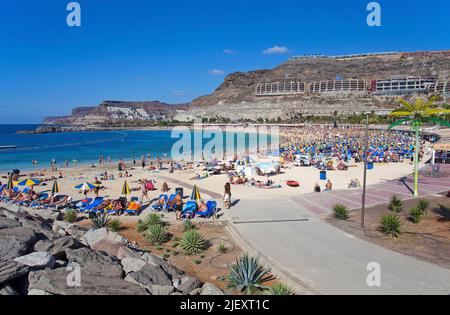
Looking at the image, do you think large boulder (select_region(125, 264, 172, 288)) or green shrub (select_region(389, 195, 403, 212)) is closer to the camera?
large boulder (select_region(125, 264, 172, 288))

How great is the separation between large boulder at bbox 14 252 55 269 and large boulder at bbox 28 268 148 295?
27cm

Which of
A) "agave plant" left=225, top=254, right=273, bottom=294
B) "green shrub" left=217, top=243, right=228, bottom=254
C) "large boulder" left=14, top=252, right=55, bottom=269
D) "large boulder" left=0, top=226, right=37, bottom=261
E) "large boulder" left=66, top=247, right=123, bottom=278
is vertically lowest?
"green shrub" left=217, top=243, right=228, bottom=254

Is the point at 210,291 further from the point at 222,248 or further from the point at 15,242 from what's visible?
the point at 15,242

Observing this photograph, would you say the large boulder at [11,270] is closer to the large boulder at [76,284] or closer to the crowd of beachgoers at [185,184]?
the large boulder at [76,284]

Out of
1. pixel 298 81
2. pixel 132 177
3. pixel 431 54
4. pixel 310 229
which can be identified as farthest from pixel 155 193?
pixel 431 54

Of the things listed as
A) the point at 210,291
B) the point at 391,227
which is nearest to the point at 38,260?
the point at 210,291

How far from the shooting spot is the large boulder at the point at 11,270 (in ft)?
20.4

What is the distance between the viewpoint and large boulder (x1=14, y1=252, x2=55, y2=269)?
22.3ft

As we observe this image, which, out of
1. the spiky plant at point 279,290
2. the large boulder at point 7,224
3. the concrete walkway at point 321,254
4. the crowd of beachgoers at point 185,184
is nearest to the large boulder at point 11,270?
the large boulder at point 7,224

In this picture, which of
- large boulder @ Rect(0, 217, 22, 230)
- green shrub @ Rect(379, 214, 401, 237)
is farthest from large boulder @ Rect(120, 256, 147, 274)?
green shrub @ Rect(379, 214, 401, 237)

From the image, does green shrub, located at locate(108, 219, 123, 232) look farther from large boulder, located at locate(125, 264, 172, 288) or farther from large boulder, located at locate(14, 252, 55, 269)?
large boulder, located at locate(125, 264, 172, 288)

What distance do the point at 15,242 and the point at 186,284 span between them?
3.85m

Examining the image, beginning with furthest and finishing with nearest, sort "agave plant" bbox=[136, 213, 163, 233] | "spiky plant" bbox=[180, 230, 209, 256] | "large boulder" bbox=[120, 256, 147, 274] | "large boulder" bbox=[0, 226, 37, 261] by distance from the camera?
"agave plant" bbox=[136, 213, 163, 233] < "spiky plant" bbox=[180, 230, 209, 256] < "large boulder" bbox=[120, 256, 147, 274] < "large boulder" bbox=[0, 226, 37, 261]
